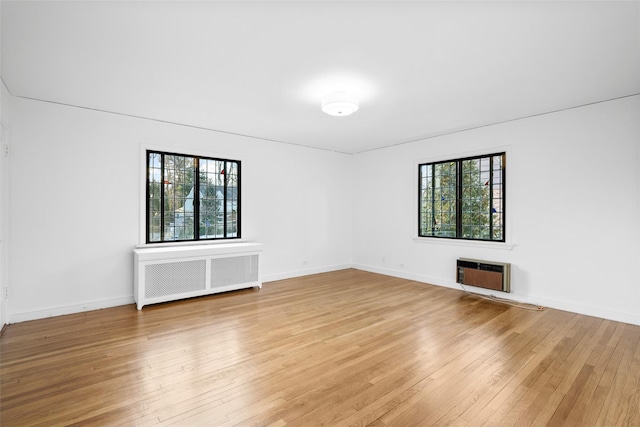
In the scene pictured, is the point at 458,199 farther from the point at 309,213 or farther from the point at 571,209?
the point at 309,213

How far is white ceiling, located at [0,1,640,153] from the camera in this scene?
2.10 meters

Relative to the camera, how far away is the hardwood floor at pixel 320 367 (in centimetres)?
196

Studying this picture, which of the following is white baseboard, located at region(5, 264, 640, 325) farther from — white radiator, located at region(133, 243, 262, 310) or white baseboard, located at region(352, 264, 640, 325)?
white radiator, located at region(133, 243, 262, 310)

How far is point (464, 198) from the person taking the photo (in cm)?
522

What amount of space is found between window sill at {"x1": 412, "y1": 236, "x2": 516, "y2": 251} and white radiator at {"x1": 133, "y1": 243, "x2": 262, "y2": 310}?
3.04m

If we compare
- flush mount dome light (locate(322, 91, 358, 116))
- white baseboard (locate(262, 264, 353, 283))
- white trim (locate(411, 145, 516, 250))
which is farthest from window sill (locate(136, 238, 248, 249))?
white trim (locate(411, 145, 516, 250))

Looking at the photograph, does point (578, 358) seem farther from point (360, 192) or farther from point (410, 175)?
point (360, 192)

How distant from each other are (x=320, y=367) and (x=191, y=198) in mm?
3589

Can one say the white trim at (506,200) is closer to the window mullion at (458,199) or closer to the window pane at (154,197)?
the window mullion at (458,199)

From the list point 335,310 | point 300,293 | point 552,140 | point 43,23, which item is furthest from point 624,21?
point 300,293

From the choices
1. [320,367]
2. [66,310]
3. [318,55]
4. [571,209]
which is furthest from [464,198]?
[66,310]

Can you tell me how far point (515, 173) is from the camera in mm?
4512

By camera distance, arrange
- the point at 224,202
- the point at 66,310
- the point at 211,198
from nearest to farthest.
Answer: the point at 66,310, the point at 211,198, the point at 224,202

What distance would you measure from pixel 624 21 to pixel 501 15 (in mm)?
924
